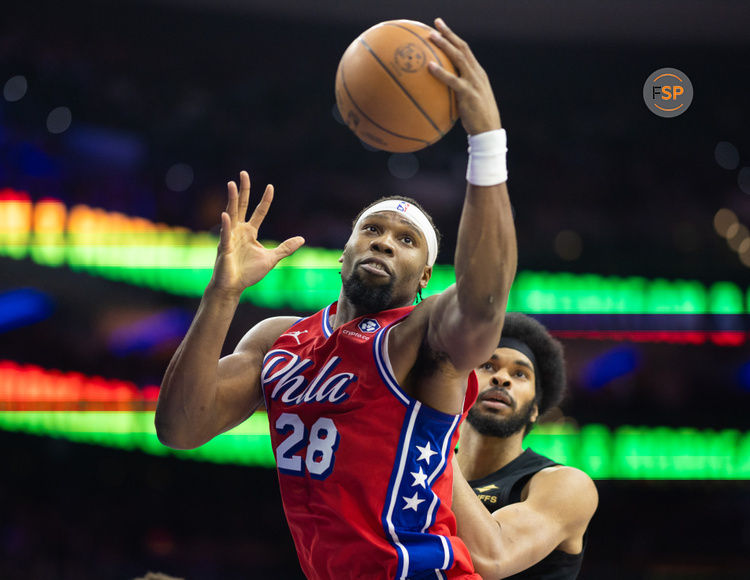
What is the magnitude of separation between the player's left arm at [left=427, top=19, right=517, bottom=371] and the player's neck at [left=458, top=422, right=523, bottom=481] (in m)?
1.38

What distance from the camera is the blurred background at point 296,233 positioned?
9.59 metres

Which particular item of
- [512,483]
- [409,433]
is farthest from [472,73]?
[512,483]

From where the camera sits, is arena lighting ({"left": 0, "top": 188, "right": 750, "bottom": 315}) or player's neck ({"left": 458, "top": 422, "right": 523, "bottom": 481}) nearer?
player's neck ({"left": 458, "top": 422, "right": 523, "bottom": 481})

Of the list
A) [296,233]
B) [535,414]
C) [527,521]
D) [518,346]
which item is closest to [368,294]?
[527,521]

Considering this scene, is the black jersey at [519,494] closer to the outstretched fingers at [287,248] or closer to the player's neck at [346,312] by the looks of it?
the player's neck at [346,312]

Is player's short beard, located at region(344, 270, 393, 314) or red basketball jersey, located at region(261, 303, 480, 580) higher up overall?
player's short beard, located at region(344, 270, 393, 314)

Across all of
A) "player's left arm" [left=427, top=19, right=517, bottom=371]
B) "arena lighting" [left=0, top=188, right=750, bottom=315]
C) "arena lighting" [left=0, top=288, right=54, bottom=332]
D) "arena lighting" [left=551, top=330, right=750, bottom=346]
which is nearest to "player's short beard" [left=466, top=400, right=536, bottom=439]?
"player's left arm" [left=427, top=19, right=517, bottom=371]

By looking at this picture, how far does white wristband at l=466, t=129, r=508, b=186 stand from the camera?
2.09 m

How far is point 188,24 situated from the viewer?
10.8 meters

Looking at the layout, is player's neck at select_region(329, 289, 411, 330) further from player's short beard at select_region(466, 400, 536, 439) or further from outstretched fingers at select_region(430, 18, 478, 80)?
player's short beard at select_region(466, 400, 536, 439)

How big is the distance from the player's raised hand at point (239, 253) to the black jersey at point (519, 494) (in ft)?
4.22

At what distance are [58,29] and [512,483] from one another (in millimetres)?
9655

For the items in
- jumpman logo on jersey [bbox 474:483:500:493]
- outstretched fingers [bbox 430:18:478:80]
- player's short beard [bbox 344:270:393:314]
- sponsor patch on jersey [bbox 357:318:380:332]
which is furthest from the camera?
jumpman logo on jersey [bbox 474:483:500:493]

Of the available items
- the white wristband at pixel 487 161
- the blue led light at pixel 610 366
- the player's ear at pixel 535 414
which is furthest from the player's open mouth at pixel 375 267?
the blue led light at pixel 610 366
